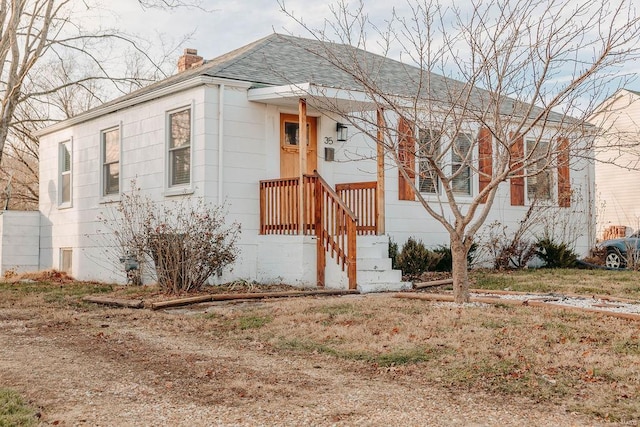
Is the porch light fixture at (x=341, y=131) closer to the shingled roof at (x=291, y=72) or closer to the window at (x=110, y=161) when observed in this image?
the shingled roof at (x=291, y=72)

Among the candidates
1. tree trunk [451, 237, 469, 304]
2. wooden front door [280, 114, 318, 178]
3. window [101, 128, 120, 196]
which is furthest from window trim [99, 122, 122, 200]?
tree trunk [451, 237, 469, 304]

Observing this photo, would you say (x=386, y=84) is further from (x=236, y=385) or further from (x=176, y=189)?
(x=236, y=385)

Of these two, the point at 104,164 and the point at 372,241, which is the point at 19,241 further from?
the point at 372,241

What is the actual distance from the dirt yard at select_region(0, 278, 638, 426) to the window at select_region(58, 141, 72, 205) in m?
7.09

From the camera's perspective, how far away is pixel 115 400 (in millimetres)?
4406

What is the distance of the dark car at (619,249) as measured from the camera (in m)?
13.8

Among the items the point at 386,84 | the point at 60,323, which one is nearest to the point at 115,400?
the point at 60,323

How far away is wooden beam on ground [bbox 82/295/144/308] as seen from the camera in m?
8.77

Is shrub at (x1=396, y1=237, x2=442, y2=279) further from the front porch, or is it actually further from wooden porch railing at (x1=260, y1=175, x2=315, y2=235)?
wooden porch railing at (x1=260, y1=175, x2=315, y2=235)

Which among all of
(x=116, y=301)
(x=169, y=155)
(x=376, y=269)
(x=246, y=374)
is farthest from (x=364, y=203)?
(x=246, y=374)

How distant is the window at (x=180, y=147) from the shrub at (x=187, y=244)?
42 cm

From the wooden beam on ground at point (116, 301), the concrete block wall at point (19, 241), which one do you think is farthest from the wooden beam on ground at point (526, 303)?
the concrete block wall at point (19, 241)

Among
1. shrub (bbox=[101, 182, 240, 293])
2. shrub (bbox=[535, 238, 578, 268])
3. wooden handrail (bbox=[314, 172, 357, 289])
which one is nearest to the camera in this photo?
shrub (bbox=[101, 182, 240, 293])

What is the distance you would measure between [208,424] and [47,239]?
1272cm
